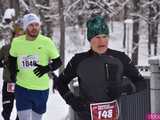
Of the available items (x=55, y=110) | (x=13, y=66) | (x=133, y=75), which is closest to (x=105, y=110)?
(x=133, y=75)

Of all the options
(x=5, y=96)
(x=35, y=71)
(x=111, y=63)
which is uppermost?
(x=111, y=63)

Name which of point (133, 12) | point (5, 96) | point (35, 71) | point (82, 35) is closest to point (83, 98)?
point (35, 71)

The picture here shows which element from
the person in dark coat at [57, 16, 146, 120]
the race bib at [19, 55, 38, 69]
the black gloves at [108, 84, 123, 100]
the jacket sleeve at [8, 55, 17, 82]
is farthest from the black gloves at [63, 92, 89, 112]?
the jacket sleeve at [8, 55, 17, 82]

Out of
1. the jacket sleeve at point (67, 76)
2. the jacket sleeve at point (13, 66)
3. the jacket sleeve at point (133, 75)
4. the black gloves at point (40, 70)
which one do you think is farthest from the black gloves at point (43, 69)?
the jacket sleeve at point (133, 75)

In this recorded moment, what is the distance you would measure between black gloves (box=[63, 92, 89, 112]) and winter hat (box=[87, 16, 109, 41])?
453 millimetres

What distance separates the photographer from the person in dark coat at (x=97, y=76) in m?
4.54

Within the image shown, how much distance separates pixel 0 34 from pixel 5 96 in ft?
111

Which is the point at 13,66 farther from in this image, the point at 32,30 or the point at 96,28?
the point at 96,28

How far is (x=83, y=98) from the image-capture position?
4566 mm

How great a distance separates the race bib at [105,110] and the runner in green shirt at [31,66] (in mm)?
2479

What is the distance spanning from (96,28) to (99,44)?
15 cm

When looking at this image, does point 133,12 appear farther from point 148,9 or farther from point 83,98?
point 83,98

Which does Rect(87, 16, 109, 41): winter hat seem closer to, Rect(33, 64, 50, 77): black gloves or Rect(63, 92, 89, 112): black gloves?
Rect(63, 92, 89, 112): black gloves

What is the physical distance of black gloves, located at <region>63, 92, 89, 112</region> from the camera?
4.51 meters
